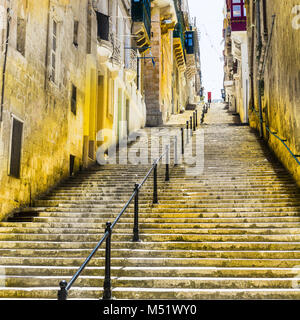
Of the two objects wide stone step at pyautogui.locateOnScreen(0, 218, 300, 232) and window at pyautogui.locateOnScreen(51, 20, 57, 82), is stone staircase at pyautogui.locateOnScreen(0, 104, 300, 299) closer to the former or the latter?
wide stone step at pyautogui.locateOnScreen(0, 218, 300, 232)

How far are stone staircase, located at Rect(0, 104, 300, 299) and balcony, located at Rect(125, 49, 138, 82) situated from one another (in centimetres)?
916

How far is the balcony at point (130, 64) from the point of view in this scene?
1944cm

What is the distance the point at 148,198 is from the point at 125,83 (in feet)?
37.0

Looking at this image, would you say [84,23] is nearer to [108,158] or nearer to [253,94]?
[108,158]

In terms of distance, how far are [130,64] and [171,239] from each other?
1486cm

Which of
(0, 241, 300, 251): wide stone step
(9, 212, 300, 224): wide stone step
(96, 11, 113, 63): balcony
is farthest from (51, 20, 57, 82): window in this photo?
(0, 241, 300, 251): wide stone step

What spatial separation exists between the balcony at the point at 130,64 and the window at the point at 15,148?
11.1 m

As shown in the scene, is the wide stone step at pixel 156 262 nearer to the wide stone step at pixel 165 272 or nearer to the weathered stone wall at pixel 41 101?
the wide stone step at pixel 165 272

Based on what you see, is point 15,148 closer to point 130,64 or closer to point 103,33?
point 103,33

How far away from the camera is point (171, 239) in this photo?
7004 millimetres

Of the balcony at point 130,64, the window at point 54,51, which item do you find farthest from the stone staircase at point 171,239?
the balcony at point 130,64

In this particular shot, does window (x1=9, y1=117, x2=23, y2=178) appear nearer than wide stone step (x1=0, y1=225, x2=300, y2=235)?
No

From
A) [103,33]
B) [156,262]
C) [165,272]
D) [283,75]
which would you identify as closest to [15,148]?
[156,262]

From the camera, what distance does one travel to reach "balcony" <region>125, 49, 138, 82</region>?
1944cm
